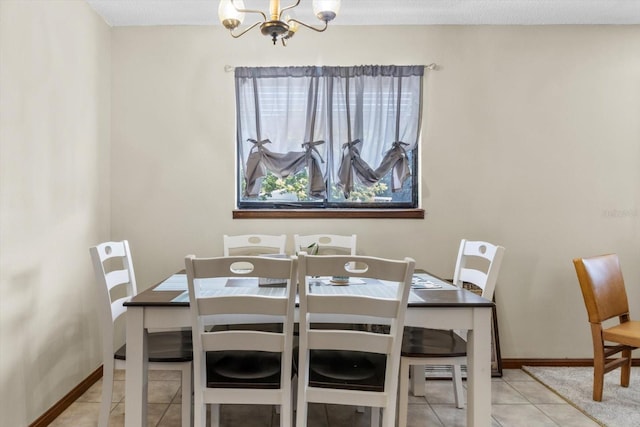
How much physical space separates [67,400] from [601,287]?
319cm

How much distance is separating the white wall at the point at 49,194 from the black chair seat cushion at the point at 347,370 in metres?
1.37

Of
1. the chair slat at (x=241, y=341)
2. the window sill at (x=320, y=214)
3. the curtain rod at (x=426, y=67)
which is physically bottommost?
the chair slat at (x=241, y=341)

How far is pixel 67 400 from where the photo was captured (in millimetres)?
2449

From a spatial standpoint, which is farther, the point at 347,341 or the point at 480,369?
the point at 480,369

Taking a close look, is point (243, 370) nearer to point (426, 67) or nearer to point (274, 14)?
point (274, 14)

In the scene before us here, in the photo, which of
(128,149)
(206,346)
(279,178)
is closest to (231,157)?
(279,178)

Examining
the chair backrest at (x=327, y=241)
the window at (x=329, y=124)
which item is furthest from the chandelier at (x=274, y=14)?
the chair backrest at (x=327, y=241)

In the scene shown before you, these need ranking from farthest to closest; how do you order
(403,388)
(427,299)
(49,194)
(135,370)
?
(49,194)
(403,388)
(427,299)
(135,370)

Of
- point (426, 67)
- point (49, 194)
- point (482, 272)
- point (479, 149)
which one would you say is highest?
point (426, 67)

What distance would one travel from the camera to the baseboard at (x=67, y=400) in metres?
2.21

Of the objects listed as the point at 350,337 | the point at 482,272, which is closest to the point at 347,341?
the point at 350,337

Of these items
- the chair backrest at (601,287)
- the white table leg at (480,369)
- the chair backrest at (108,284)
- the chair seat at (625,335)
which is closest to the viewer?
the white table leg at (480,369)

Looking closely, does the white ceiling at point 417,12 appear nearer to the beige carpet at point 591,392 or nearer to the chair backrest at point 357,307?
the chair backrest at point 357,307

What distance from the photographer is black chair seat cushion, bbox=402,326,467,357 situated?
1.97 meters
